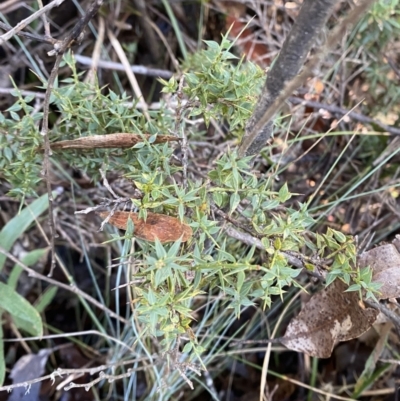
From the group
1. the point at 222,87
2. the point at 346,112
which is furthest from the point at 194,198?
the point at 346,112

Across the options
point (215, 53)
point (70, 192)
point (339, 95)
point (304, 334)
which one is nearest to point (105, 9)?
point (70, 192)

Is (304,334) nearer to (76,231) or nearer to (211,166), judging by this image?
(211,166)

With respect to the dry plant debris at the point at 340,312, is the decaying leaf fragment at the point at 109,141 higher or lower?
higher

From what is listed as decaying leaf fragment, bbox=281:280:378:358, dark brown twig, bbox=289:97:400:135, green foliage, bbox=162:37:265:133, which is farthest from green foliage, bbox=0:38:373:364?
dark brown twig, bbox=289:97:400:135

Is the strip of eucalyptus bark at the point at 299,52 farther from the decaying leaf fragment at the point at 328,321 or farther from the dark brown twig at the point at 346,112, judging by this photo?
the dark brown twig at the point at 346,112

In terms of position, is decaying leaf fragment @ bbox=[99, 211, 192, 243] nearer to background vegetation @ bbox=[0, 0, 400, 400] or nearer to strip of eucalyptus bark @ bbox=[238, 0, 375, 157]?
background vegetation @ bbox=[0, 0, 400, 400]

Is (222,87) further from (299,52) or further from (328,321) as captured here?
(328,321)

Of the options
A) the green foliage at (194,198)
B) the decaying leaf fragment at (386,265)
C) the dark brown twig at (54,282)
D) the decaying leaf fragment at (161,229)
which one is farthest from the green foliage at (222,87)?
the dark brown twig at (54,282)
